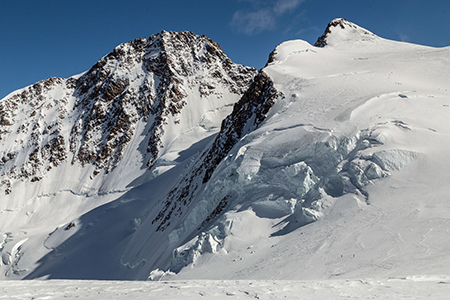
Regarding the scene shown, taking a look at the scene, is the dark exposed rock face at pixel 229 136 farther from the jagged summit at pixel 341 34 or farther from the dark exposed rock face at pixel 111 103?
the dark exposed rock face at pixel 111 103

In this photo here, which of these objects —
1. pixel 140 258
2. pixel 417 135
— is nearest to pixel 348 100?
pixel 417 135

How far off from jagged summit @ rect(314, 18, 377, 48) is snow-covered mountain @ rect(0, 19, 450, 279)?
300 millimetres

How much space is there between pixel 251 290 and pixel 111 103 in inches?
2882

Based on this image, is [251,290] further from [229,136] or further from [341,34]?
[341,34]

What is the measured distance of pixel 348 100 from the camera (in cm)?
2484

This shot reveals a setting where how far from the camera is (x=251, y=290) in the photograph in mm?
8734

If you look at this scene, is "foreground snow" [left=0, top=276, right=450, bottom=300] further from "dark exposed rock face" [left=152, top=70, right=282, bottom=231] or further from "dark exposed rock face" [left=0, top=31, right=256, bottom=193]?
"dark exposed rock face" [left=0, top=31, right=256, bottom=193]

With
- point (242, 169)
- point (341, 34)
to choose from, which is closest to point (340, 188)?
point (242, 169)

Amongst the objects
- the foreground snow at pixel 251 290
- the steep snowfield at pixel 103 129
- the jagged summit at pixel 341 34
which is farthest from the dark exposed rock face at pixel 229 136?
the jagged summit at pixel 341 34

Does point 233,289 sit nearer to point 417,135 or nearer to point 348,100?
point 417,135

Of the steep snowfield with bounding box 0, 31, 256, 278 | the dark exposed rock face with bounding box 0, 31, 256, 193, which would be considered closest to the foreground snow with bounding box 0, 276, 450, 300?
the steep snowfield with bounding box 0, 31, 256, 278

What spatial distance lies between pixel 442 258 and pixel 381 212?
429cm

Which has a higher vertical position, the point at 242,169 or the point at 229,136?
the point at 229,136

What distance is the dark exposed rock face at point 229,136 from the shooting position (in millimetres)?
31438
